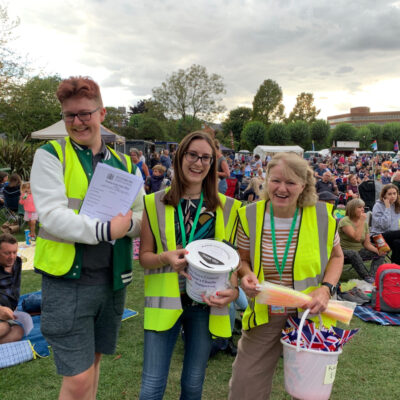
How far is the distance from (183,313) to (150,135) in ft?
149

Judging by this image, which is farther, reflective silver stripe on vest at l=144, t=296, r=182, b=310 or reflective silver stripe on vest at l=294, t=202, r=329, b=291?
reflective silver stripe on vest at l=294, t=202, r=329, b=291

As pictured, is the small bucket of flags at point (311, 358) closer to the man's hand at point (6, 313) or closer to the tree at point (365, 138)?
the man's hand at point (6, 313)

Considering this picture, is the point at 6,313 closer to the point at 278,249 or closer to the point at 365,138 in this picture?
the point at 278,249

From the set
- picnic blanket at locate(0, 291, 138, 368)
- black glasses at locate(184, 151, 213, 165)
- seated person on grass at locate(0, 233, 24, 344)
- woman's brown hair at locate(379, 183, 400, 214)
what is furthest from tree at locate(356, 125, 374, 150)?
black glasses at locate(184, 151, 213, 165)

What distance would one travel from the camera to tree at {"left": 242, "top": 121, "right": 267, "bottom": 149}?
60406 millimetres

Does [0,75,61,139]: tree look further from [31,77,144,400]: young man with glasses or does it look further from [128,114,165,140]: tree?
[31,77,144,400]: young man with glasses

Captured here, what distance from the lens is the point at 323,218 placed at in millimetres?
2133

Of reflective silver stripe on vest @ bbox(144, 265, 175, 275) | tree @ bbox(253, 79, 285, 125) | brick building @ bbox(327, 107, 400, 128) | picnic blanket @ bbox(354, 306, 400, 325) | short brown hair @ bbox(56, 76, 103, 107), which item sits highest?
brick building @ bbox(327, 107, 400, 128)

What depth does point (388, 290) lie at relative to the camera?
4855mm

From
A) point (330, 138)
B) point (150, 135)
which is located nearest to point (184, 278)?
point (150, 135)

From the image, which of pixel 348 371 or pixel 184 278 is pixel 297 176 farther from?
pixel 348 371

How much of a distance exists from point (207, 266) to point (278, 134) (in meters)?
61.4

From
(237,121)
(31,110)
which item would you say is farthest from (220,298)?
(237,121)

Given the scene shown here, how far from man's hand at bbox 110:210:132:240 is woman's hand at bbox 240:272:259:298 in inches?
30.9
